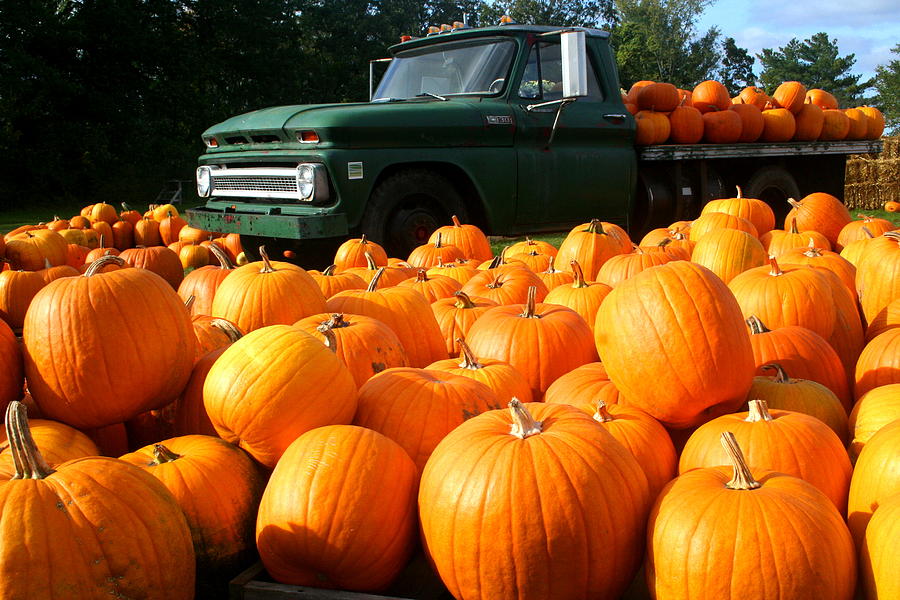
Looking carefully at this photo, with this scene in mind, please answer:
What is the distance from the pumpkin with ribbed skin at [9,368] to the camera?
2.27m

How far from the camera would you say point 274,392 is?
81.4 inches

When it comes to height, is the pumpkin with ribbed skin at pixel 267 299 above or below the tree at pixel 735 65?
below

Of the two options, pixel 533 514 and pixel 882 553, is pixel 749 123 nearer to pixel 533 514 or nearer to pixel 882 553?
pixel 882 553

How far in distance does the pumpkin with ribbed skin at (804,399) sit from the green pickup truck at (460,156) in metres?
4.00

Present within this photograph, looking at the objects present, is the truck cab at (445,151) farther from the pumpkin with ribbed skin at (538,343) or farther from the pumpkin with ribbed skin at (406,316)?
the pumpkin with ribbed skin at (538,343)

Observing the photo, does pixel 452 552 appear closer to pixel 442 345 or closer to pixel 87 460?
pixel 87 460

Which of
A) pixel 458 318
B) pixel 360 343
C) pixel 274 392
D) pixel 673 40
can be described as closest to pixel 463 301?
pixel 458 318

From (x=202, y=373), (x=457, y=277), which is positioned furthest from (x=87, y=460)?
(x=457, y=277)

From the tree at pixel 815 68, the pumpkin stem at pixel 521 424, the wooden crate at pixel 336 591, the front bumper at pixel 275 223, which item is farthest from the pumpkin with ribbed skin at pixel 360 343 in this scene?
the tree at pixel 815 68

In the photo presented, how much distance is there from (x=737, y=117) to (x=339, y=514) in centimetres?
851

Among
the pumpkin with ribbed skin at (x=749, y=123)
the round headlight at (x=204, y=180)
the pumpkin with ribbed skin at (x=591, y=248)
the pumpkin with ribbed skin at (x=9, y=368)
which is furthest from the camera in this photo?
the pumpkin with ribbed skin at (x=749, y=123)

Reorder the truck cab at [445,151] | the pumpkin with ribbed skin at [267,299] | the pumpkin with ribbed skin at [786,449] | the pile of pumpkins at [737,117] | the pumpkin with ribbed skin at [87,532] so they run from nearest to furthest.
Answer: the pumpkin with ribbed skin at [87,532] → the pumpkin with ribbed skin at [786,449] → the pumpkin with ribbed skin at [267,299] → the truck cab at [445,151] → the pile of pumpkins at [737,117]

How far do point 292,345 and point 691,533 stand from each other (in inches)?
46.1

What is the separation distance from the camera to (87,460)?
1692 millimetres
